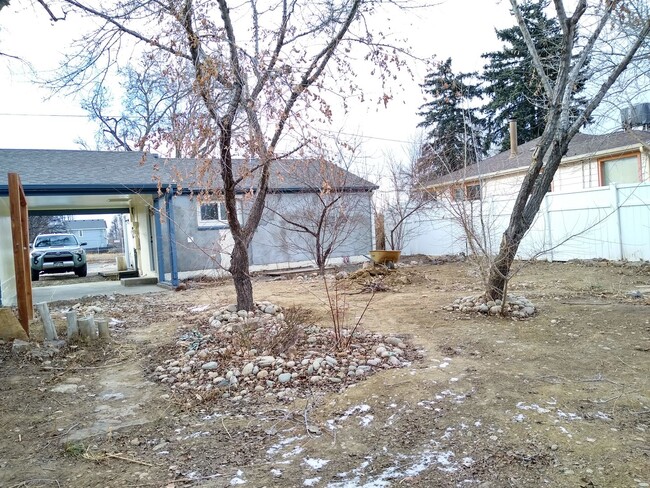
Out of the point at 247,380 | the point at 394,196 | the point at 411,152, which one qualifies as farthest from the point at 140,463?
the point at 411,152

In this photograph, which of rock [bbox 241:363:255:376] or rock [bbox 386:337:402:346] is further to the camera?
rock [bbox 386:337:402:346]

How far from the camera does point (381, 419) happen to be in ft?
9.94

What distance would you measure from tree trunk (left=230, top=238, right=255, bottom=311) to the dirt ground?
4.45ft

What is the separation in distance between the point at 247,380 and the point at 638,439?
110 inches

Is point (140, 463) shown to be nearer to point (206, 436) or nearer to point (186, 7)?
point (206, 436)

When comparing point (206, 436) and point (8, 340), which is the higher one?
point (8, 340)

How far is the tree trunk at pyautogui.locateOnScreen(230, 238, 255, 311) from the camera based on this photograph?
6289 millimetres

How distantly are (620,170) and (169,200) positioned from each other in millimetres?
12151

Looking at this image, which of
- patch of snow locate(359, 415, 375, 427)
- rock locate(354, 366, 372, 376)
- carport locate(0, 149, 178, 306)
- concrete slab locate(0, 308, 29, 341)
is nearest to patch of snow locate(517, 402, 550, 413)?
patch of snow locate(359, 415, 375, 427)

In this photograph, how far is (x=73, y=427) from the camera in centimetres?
316

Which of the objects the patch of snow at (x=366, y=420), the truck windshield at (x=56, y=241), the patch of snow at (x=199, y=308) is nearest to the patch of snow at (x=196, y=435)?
the patch of snow at (x=366, y=420)

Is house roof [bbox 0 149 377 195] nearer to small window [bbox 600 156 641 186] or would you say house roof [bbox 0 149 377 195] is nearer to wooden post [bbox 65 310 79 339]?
wooden post [bbox 65 310 79 339]

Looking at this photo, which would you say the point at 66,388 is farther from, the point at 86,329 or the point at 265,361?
the point at 265,361

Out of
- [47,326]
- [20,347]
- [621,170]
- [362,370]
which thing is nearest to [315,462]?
[362,370]
